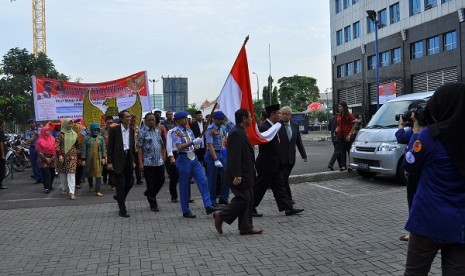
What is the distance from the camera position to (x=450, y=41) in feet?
116

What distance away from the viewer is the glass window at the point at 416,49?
1529 inches

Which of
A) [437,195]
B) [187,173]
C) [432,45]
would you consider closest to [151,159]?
[187,173]

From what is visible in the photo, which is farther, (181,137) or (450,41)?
(450,41)

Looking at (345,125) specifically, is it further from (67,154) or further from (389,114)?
(67,154)

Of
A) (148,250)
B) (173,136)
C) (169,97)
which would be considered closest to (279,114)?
(173,136)

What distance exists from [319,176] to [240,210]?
551cm

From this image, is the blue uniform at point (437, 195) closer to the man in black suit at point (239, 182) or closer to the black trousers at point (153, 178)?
the man in black suit at point (239, 182)

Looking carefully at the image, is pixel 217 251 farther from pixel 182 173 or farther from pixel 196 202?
pixel 196 202

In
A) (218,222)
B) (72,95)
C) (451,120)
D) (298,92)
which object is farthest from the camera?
(298,92)

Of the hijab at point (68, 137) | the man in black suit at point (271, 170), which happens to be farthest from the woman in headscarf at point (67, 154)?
the man in black suit at point (271, 170)

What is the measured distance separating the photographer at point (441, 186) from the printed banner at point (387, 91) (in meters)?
40.1

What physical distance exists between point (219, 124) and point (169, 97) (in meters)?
30.5

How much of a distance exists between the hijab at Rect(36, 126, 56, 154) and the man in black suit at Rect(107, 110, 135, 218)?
3.92 meters

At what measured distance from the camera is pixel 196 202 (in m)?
9.23
